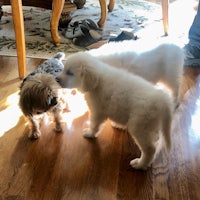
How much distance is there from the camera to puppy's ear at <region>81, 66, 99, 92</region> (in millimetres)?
1171

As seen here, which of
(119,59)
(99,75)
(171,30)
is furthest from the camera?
(171,30)

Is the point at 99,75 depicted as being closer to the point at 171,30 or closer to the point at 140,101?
the point at 140,101

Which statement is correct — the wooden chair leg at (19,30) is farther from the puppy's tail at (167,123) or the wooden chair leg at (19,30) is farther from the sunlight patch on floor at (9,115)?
the puppy's tail at (167,123)

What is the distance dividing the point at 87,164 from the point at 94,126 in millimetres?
183

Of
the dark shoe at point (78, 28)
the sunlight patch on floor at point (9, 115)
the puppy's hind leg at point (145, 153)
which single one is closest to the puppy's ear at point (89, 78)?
the puppy's hind leg at point (145, 153)

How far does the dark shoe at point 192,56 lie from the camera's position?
82.2 inches

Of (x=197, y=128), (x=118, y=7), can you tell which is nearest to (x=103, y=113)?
(x=197, y=128)

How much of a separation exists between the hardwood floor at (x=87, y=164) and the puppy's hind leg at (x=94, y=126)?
0.03 metres

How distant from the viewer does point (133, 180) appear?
3.93 ft

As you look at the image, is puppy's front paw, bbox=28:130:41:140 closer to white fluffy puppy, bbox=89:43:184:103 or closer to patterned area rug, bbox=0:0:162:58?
white fluffy puppy, bbox=89:43:184:103

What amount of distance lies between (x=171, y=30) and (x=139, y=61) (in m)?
1.34

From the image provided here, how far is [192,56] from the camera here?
2.15 meters

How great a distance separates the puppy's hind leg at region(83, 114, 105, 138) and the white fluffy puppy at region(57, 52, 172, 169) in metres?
0.01

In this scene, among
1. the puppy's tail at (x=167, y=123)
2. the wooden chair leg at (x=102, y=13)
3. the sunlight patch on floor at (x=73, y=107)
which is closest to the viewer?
the puppy's tail at (x=167, y=123)
